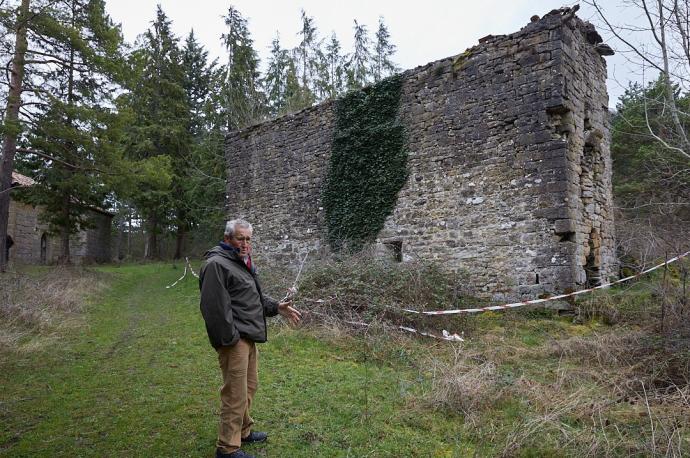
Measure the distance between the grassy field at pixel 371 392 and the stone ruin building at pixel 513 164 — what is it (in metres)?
1.58

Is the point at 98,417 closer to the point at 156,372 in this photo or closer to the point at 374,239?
the point at 156,372

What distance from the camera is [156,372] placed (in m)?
5.46

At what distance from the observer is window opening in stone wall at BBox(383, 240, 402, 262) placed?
1087 cm

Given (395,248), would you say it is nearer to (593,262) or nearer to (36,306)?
(593,262)

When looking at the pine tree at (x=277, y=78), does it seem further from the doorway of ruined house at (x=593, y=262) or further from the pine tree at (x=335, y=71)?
the doorway of ruined house at (x=593, y=262)

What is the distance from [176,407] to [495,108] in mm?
8221

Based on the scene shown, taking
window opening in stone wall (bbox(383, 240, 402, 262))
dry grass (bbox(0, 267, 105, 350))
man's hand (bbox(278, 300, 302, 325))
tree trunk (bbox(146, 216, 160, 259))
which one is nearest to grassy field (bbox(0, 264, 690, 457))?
dry grass (bbox(0, 267, 105, 350))

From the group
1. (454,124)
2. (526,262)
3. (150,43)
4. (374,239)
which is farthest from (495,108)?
(150,43)

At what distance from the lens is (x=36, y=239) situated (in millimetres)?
23438

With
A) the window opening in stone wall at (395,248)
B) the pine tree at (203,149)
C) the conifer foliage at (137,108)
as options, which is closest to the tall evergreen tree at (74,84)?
the conifer foliage at (137,108)

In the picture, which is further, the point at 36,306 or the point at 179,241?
the point at 179,241

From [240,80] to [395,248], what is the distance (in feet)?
51.5

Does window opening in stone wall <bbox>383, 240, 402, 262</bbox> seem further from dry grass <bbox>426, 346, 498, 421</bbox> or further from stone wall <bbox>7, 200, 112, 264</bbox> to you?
stone wall <bbox>7, 200, 112, 264</bbox>

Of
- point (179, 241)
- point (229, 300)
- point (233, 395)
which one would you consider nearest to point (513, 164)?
point (229, 300)
